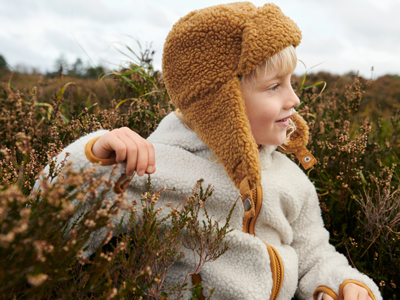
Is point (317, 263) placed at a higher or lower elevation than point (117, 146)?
lower

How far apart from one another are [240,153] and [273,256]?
681mm

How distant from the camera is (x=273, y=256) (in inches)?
64.7

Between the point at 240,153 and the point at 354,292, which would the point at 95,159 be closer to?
the point at 240,153

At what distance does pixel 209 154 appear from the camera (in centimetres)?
169

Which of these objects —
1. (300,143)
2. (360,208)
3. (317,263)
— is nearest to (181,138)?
(300,143)

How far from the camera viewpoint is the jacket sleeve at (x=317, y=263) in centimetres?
165

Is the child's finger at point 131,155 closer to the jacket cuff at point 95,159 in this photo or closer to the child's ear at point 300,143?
the jacket cuff at point 95,159

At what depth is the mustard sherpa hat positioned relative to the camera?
1.38m

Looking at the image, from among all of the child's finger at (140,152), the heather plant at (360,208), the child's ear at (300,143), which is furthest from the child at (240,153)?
the heather plant at (360,208)

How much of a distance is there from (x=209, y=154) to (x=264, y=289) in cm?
83

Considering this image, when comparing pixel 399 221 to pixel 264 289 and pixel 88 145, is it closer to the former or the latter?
pixel 264 289

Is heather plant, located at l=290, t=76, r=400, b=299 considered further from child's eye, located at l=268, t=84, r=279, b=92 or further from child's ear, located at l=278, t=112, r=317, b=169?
child's eye, located at l=268, t=84, r=279, b=92

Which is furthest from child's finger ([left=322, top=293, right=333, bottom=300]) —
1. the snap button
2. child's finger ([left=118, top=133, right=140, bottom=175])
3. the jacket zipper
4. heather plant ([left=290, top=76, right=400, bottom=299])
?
child's finger ([left=118, top=133, right=140, bottom=175])

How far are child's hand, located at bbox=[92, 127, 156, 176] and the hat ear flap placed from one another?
0.40 meters
